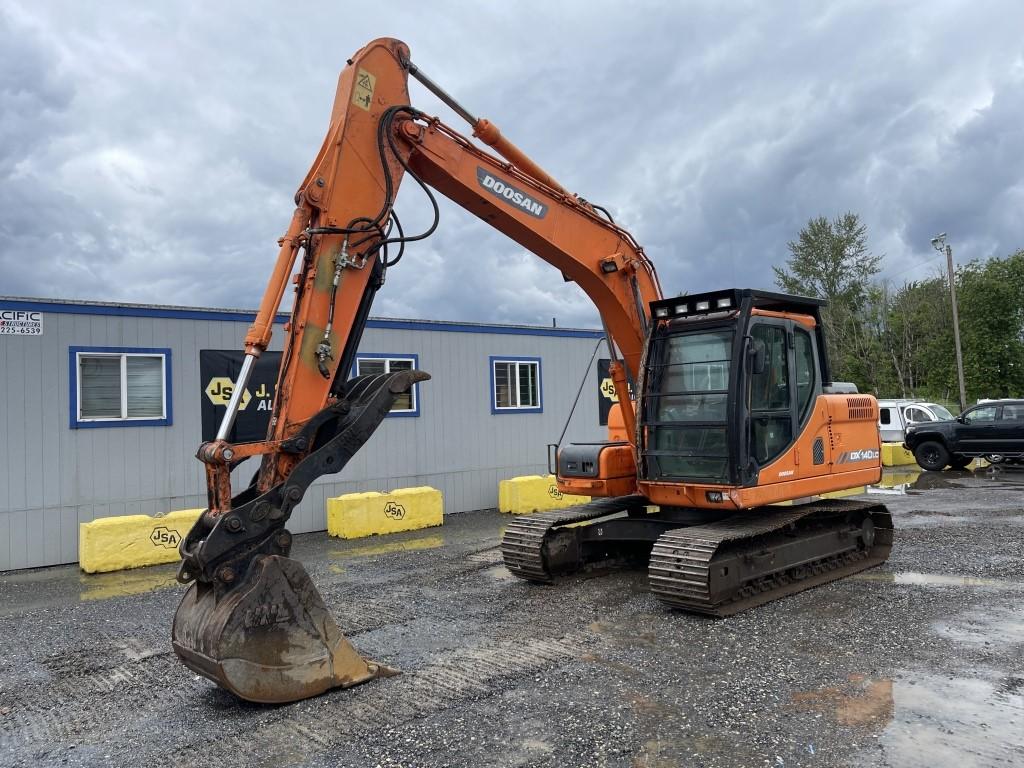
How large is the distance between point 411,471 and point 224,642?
341 inches

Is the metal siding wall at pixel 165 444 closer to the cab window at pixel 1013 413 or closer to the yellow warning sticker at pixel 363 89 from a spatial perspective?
the yellow warning sticker at pixel 363 89

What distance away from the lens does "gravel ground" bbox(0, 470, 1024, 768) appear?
4.00 metres

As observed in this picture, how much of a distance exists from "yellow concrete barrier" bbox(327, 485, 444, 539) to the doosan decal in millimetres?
6152

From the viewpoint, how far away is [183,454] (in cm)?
1081

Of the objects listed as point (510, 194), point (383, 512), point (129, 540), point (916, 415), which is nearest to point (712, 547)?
point (510, 194)

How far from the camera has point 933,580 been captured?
748cm

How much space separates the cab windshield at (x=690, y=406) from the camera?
22.1 ft

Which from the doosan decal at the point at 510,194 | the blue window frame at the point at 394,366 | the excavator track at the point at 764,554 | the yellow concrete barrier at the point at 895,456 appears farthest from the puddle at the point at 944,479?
the doosan decal at the point at 510,194

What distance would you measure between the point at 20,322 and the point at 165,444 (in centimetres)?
234

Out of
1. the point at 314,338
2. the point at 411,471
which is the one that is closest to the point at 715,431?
the point at 314,338

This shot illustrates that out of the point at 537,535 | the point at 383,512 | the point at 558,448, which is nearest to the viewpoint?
the point at 537,535

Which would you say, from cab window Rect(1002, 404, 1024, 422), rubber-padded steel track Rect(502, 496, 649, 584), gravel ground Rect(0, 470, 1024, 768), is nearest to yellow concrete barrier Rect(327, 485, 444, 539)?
gravel ground Rect(0, 470, 1024, 768)

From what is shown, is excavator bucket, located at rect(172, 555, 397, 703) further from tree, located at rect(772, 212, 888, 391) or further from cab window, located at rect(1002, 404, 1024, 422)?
tree, located at rect(772, 212, 888, 391)

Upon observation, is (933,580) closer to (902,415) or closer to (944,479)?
(944,479)
